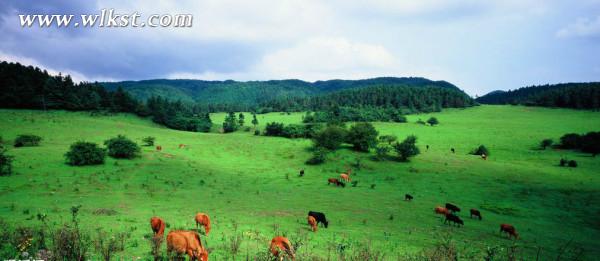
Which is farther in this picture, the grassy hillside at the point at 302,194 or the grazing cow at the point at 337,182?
the grazing cow at the point at 337,182

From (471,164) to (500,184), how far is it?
387 inches

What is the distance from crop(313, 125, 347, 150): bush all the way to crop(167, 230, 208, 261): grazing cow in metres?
41.0

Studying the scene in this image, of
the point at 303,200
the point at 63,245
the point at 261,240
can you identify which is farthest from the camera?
the point at 303,200

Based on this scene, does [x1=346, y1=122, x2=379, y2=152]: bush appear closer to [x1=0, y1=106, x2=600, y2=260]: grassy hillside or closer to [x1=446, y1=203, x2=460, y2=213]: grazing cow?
[x1=0, y1=106, x2=600, y2=260]: grassy hillside

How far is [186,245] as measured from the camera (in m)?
10.2

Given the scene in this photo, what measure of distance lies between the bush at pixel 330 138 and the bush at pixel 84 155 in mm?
31484

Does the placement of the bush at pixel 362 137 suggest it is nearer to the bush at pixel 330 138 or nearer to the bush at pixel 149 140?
the bush at pixel 330 138

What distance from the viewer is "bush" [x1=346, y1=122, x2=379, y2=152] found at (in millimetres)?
52219

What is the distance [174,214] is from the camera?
19.5 metres

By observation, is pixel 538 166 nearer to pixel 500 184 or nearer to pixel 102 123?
pixel 500 184

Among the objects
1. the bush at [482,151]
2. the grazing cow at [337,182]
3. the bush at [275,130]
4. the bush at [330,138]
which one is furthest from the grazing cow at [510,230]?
the bush at [275,130]

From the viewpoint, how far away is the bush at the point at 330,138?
51500mm

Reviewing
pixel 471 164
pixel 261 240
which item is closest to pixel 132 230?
pixel 261 240

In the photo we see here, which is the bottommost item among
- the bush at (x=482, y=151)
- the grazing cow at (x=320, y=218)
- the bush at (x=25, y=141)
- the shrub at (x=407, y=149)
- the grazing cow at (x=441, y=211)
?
the grazing cow at (x=441, y=211)
